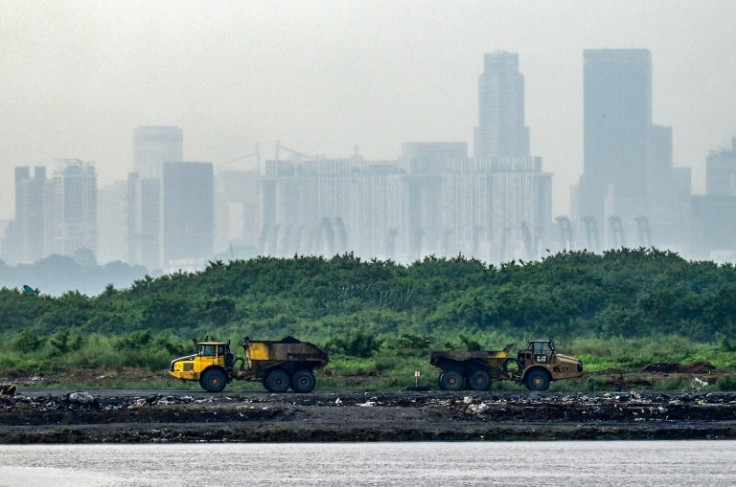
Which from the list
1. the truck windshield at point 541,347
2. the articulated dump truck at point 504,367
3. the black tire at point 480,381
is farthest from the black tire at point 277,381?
the truck windshield at point 541,347

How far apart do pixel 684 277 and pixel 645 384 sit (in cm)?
4133

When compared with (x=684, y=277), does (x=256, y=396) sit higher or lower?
lower

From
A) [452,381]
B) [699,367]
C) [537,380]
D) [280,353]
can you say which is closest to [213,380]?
[280,353]

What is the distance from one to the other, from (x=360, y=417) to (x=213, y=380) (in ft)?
30.3

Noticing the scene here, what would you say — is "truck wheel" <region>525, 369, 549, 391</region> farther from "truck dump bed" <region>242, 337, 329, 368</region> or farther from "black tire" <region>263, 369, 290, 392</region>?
"black tire" <region>263, 369, 290, 392</region>

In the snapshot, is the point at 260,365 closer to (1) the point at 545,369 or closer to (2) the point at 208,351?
(2) the point at 208,351

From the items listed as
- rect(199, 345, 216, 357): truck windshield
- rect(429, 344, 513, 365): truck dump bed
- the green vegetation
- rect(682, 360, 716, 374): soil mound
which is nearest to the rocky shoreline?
rect(199, 345, 216, 357): truck windshield

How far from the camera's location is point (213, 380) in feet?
174

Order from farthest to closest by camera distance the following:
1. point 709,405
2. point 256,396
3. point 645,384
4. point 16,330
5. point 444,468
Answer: point 16,330 < point 645,384 < point 256,396 < point 709,405 < point 444,468

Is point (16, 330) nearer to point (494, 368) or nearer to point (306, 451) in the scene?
point (494, 368)

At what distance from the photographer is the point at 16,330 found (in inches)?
3265

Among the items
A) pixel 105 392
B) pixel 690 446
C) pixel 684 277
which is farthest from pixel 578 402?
pixel 684 277

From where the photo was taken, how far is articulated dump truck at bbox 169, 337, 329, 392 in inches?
2094

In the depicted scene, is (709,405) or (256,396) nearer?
(709,405)
